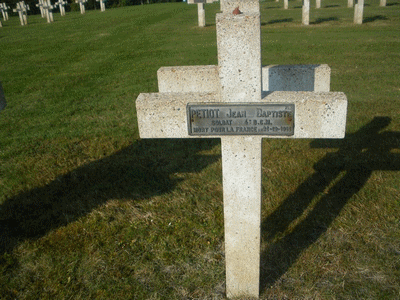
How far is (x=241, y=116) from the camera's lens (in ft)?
8.09

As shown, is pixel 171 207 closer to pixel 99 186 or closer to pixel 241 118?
pixel 99 186

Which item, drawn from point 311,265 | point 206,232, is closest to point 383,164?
point 311,265

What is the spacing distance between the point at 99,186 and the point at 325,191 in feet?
8.18

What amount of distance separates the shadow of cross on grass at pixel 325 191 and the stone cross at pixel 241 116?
1.98 ft

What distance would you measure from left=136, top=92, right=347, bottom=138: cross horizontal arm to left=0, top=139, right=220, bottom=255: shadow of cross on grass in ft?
6.14

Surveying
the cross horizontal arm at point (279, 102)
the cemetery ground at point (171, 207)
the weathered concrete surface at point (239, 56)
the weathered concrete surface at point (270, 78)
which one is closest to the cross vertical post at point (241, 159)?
the weathered concrete surface at point (239, 56)

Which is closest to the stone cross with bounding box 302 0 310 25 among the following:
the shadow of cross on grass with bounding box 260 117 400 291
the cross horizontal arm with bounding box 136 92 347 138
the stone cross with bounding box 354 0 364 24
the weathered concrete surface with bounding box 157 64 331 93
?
the stone cross with bounding box 354 0 364 24

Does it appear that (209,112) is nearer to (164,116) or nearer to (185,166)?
(164,116)

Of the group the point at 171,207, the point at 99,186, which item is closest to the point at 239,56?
the point at 171,207

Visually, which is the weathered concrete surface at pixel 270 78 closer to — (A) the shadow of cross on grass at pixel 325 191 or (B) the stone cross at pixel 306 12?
(A) the shadow of cross on grass at pixel 325 191

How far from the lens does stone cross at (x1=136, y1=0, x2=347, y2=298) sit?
2.34m

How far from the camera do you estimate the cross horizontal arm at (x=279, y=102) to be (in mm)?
2383

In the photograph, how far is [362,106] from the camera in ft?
22.1

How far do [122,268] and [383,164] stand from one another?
3.24 meters
